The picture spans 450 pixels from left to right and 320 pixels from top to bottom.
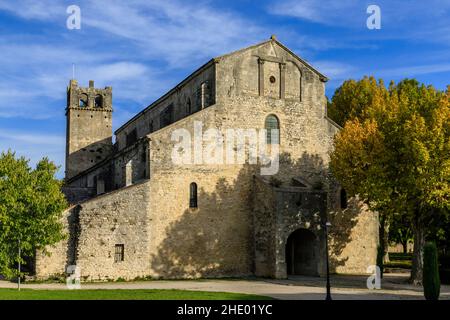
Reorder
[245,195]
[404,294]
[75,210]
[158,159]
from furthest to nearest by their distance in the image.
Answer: [245,195]
[158,159]
[75,210]
[404,294]

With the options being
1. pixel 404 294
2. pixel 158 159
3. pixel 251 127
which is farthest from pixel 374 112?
pixel 158 159

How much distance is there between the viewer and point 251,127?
37031mm

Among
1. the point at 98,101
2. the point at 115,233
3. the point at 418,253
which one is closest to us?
the point at 418,253

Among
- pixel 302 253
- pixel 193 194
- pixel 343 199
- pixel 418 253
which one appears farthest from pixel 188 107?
pixel 418 253

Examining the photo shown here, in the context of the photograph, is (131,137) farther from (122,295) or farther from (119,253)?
(122,295)

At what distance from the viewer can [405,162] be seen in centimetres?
2939

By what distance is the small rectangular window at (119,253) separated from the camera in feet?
106

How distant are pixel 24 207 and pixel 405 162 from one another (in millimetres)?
20090

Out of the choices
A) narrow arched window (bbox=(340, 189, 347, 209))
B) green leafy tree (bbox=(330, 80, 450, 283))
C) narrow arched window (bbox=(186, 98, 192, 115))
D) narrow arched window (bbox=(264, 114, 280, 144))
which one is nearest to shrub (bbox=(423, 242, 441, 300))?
green leafy tree (bbox=(330, 80, 450, 283))

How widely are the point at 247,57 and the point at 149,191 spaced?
11724 millimetres

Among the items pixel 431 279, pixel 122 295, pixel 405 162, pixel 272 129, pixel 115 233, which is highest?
pixel 272 129

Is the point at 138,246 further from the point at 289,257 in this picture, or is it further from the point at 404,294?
the point at 404,294

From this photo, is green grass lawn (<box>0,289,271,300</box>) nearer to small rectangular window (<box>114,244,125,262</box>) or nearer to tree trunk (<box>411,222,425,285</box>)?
small rectangular window (<box>114,244,125,262</box>)

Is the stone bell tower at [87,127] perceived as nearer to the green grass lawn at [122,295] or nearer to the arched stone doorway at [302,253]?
the arched stone doorway at [302,253]
